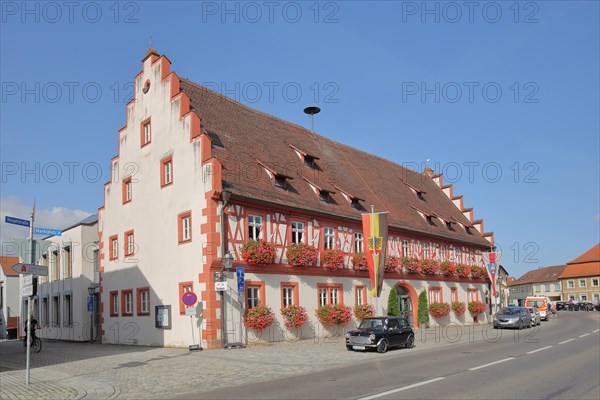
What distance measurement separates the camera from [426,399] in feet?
37.0

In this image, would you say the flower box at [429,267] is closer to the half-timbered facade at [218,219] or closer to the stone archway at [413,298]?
the half-timbered facade at [218,219]

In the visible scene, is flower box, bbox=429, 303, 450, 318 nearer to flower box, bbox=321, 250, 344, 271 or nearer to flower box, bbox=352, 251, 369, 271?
flower box, bbox=352, 251, 369, 271

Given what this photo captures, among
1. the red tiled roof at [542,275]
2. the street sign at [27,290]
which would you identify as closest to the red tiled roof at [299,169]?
the street sign at [27,290]

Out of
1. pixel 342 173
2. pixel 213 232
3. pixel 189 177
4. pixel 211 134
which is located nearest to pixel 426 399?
pixel 213 232

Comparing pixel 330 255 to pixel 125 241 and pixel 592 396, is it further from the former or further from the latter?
pixel 592 396

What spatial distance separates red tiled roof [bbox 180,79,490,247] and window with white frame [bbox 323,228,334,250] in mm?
1001

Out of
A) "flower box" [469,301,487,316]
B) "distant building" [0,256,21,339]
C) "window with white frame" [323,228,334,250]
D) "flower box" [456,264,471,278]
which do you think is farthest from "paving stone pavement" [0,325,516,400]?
"distant building" [0,256,21,339]

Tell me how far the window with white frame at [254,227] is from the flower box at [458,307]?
65.5ft

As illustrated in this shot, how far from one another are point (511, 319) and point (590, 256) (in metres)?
87.7

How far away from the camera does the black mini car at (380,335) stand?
2217 centimetres

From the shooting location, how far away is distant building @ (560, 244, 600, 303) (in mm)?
110750

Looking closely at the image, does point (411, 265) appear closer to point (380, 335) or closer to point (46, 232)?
point (380, 335)

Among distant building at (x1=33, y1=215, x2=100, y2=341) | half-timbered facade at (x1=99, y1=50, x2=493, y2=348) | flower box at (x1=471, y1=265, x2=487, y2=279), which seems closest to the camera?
half-timbered facade at (x1=99, y1=50, x2=493, y2=348)

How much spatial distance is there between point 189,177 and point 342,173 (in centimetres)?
1318
